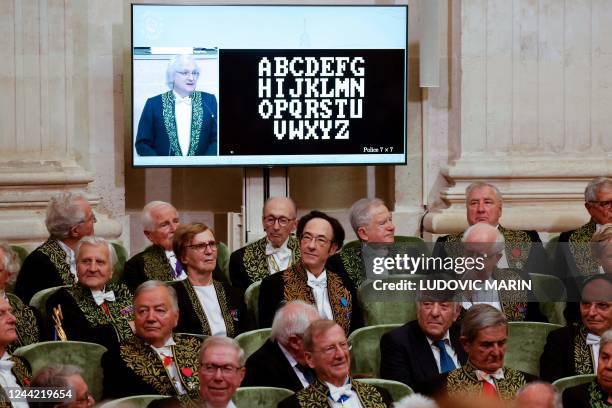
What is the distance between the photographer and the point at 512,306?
21.0ft

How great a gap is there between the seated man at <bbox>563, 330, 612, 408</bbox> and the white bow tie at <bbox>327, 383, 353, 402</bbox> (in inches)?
31.3

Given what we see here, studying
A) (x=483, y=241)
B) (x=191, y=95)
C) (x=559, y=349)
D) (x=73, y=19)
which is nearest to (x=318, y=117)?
(x=191, y=95)

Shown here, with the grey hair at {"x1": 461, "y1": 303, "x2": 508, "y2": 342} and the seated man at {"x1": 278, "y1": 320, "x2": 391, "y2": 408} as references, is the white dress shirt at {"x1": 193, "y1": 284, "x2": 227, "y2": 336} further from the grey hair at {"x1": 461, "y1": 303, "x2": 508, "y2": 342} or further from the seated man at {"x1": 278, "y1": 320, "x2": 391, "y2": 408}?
the grey hair at {"x1": 461, "y1": 303, "x2": 508, "y2": 342}

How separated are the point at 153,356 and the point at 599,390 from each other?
1680 millimetres

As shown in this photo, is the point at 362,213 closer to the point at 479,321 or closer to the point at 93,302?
the point at 93,302

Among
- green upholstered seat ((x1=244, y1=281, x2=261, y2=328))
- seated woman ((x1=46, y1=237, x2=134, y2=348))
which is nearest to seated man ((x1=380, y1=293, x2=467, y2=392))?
green upholstered seat ((x1=244, y1=281, x2=261, y2=328))

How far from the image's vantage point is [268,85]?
873 centimetres

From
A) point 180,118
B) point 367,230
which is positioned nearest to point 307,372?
point 367,230

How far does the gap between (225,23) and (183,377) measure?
3884 millimetres

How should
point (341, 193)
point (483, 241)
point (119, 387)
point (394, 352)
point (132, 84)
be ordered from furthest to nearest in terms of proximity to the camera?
point (341, 193)
point (132, 84)
point (483, 241)
point (394, 352)
point (119, 387)

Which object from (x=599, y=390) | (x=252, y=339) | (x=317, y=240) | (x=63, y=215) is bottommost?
(x=599, y=390)

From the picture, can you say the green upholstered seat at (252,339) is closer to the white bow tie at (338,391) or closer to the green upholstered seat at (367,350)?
the green upholstered seat at (367,350)

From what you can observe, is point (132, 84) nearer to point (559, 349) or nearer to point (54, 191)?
point (54, 191)

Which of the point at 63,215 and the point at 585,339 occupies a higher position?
the point at 63,215
